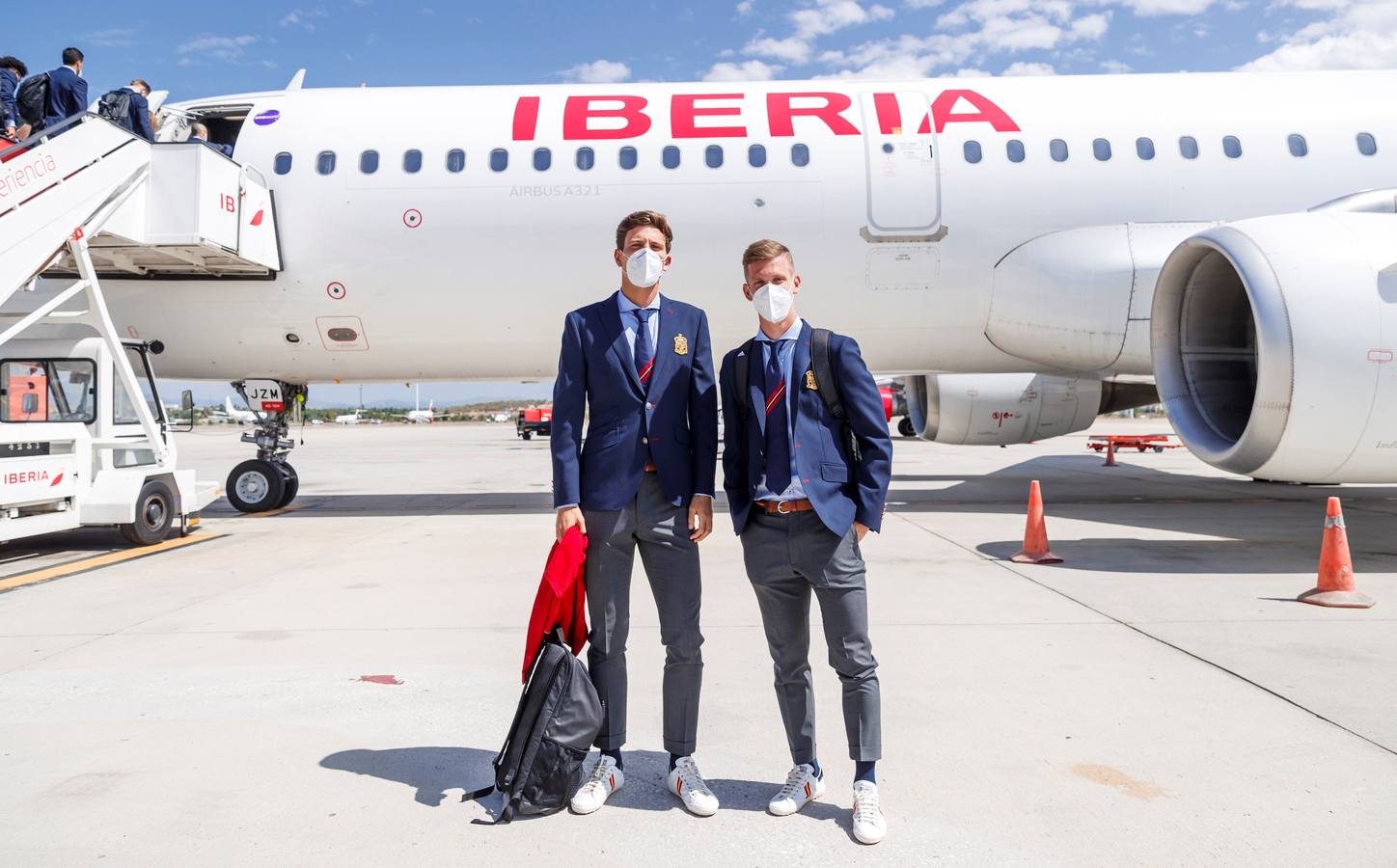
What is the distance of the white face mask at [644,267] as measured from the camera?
298 centimetres

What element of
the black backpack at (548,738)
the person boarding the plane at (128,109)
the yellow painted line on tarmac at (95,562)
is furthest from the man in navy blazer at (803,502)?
the person boarding the plane at (128,109)

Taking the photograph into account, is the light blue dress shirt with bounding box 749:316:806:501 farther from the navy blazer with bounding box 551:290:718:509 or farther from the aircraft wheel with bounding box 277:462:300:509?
the aircraft wheel with bounding box 277:462:300:509

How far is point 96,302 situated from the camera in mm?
7797

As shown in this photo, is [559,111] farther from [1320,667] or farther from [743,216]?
[1320,667]

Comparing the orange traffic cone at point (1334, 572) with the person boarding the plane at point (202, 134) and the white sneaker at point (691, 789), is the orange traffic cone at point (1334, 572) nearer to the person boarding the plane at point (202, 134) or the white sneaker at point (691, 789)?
the white sneaker at point (691, 789)

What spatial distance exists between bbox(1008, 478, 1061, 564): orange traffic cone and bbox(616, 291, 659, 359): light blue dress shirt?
4383mm

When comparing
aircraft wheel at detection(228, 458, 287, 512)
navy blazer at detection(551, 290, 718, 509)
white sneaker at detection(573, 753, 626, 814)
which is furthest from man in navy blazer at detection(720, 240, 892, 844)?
aircraft wheel at detection(228, 458, 287, 512)

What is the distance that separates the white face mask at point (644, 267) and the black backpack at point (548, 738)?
3.83ft

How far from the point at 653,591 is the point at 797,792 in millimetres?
753

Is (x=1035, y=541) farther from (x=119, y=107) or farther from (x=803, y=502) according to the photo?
(x=119, y=107)

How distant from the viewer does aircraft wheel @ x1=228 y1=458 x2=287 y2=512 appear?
1026 centimetres

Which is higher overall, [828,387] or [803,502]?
[828,387]

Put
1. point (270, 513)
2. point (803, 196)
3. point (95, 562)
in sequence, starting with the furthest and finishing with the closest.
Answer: point (270, 513)
point (803, 196)
point (95, 562)

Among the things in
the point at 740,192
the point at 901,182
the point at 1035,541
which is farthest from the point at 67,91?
the point at 1035,541
